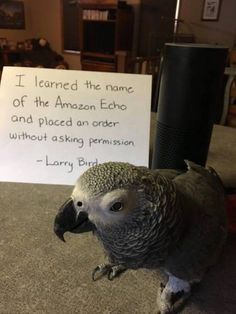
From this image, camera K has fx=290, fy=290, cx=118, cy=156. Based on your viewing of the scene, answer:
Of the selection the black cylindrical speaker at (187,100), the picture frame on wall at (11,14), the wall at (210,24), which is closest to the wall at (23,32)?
the picture frame on wall at (11,14)

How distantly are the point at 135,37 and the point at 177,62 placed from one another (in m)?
2.43

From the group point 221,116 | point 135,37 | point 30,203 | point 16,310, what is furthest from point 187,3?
point 16,310

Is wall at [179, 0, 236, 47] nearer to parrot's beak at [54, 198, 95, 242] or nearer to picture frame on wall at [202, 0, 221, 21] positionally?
picture frame on wall at [202, 0, 221, 21]

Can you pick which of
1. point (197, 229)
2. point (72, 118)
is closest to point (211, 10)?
point (72, 118)

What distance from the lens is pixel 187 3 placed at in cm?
259

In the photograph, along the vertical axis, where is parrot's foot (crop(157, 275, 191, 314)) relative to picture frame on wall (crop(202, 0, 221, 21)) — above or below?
below

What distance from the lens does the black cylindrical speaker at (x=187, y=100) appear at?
43 cm

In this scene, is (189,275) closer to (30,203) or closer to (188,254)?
(188,254)

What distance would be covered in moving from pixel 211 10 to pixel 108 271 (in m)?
2.68

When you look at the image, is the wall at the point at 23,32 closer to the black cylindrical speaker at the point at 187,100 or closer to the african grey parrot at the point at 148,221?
the black cylindrical speaker at the point at 187,100

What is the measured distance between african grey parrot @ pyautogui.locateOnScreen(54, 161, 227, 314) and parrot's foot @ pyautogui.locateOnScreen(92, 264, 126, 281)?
0.07 m

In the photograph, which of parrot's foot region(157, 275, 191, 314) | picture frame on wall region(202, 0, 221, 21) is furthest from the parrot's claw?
picture frame on wall region(202, 0, 221, 21)

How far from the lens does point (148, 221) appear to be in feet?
0.97

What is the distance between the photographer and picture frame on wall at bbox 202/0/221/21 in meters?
2.47
